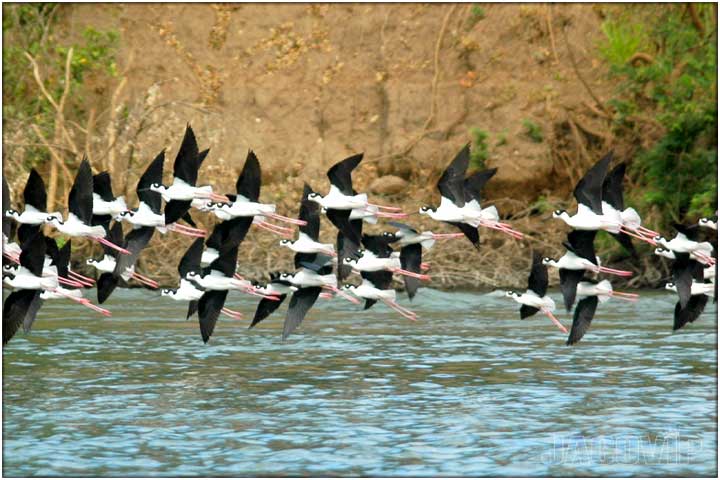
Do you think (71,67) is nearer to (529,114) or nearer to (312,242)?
(529,114)

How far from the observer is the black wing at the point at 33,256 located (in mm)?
12133

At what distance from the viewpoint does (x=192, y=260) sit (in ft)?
43.6

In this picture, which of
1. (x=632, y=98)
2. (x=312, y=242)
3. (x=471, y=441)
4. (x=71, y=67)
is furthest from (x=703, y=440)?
(x=71, y=67)

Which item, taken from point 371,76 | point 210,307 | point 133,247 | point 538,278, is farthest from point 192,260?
point 371,76

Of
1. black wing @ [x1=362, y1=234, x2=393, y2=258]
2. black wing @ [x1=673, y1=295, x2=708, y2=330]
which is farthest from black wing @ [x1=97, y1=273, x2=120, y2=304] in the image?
black wing @ [x1=673, y1=295, x2=708, y2=330]

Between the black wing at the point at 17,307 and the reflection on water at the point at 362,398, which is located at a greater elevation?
the black wing at the point at 17,307

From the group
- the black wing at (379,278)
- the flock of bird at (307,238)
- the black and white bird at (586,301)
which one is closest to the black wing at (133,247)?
the flock of bird at (307,238)

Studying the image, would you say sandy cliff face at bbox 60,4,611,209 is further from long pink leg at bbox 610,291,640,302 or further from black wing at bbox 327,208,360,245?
black wing at bbox 327,208,360,245

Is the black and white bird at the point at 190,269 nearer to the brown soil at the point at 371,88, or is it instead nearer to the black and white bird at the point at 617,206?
the black and white bird at the point at 617,206

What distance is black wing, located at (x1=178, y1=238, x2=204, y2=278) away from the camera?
13.2 metres

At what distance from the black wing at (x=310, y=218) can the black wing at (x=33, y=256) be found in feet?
8.11

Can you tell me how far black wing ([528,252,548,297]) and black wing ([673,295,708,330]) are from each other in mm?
1221

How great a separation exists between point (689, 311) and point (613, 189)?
4.65 ft

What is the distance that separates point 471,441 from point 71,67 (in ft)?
54.7
